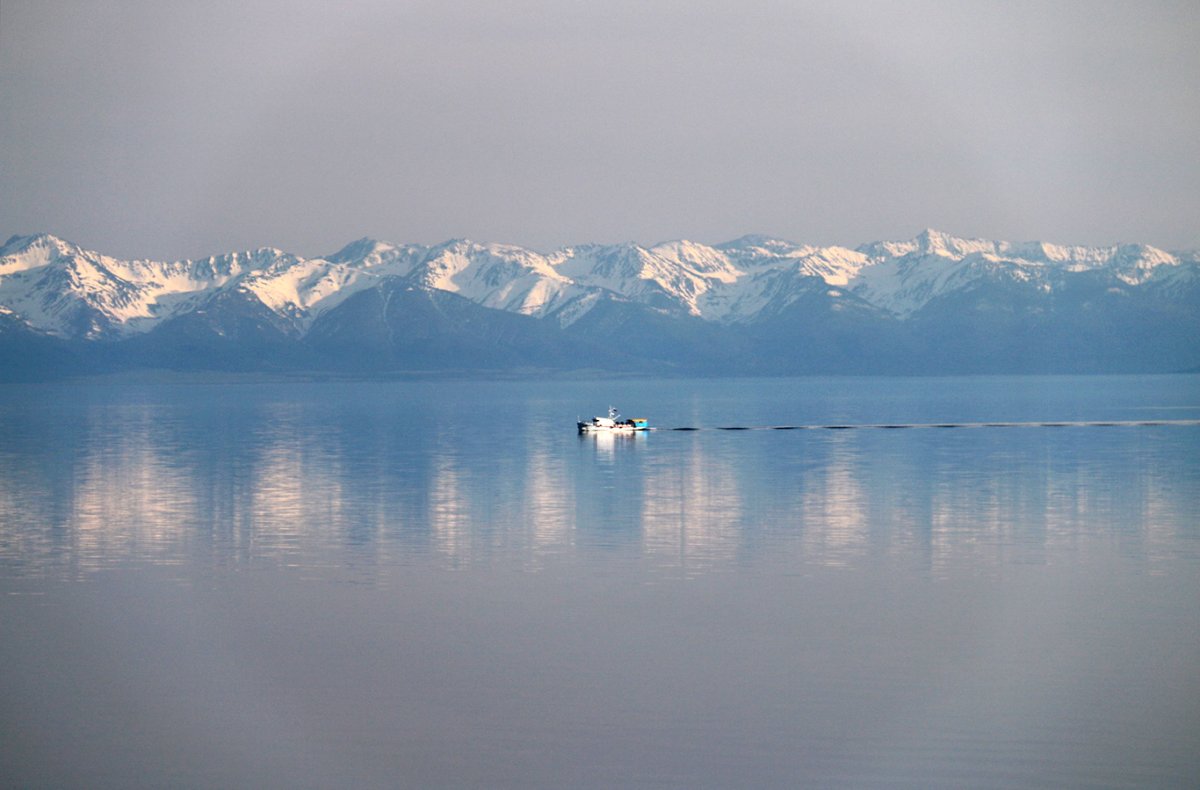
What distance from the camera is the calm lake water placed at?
95.0 ft

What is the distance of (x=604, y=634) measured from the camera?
A: 1533 inches

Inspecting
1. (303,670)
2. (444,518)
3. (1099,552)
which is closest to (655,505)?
(444,518)

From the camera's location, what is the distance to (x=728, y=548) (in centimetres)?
5459

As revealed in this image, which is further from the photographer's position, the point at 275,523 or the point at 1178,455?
the point at 1178,455

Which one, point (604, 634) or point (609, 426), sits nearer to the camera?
point (604, 634)

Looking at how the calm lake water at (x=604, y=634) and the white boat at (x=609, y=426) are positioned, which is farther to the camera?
the white boat at (x=609, y=426)

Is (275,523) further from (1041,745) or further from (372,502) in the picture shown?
(1041,745)

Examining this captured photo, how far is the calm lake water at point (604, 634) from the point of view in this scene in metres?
29.0

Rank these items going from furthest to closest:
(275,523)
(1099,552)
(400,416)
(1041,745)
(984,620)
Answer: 1. (400,416)
2. (275,523)
3. (1099,552)
4. (984,620)
5. (1041,745)

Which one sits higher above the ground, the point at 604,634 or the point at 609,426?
the point at 609,426

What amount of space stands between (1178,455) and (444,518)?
188ft

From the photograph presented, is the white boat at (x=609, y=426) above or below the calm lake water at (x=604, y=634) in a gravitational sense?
above

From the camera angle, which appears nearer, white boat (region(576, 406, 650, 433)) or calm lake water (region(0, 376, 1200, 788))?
calm lake water (region(0, 376, 1200, 788))

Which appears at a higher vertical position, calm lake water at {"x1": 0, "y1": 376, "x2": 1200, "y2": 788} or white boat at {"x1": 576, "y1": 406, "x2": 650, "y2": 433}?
white boat at {"x1": 576, "y1": 406, "x2": 650, "y2": 433}
